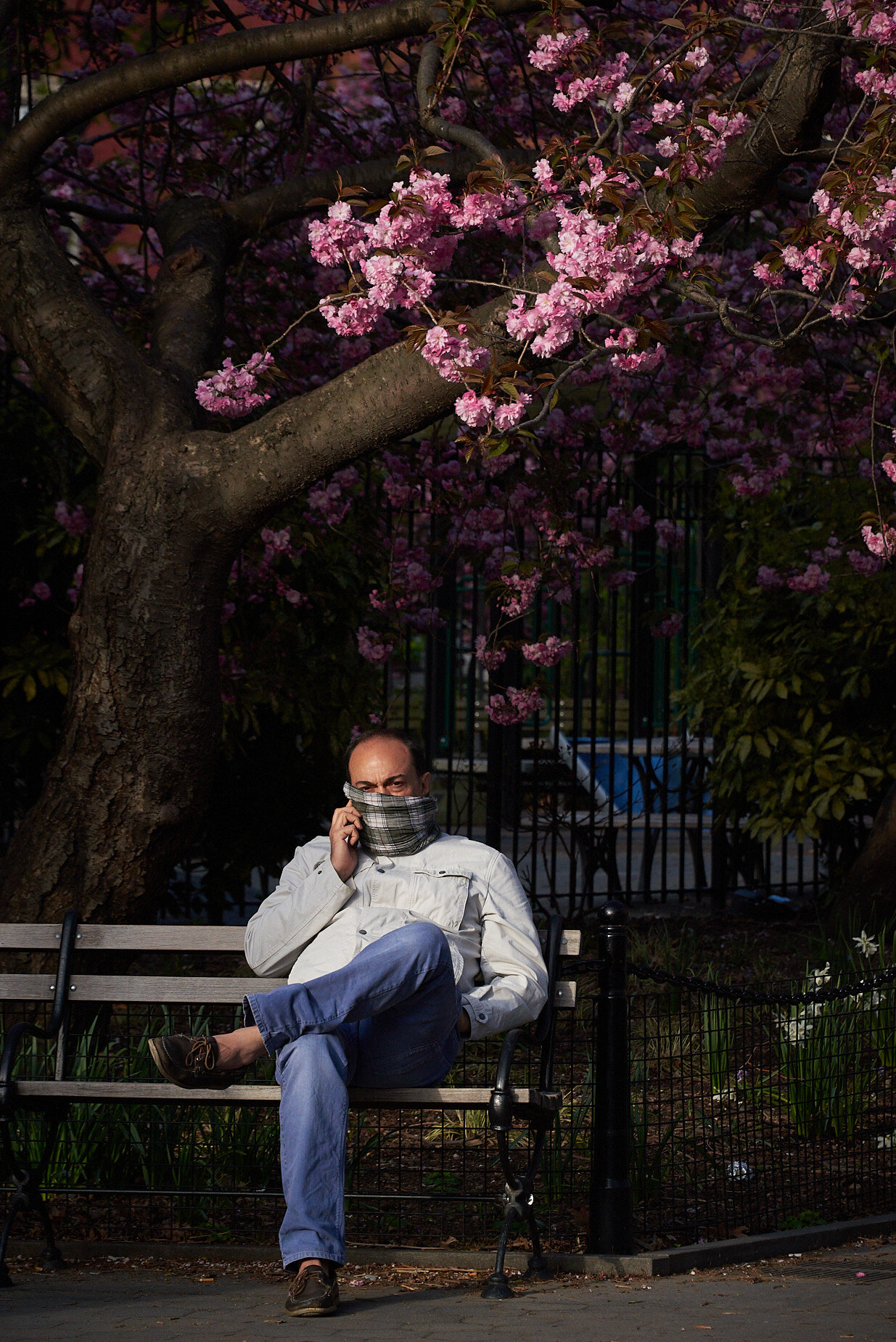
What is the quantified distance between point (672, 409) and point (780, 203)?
1107 mm

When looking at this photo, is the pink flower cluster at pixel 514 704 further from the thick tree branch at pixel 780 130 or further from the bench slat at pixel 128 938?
the bench slat at pixel 128 938

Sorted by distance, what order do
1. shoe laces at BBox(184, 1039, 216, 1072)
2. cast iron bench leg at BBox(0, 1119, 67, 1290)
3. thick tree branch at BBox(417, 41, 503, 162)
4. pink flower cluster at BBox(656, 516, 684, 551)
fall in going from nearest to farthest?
shoe laces at BBox(184, 1039, 216, 1072)
cast iron bench leg at BBox(0, 1119, 67, 1290)
thick tree branch at BBox(417, 41, 503, 162)
pink flower cluster at BBox(656, 516, 684, 551)

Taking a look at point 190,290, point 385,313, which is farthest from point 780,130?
point 385,313

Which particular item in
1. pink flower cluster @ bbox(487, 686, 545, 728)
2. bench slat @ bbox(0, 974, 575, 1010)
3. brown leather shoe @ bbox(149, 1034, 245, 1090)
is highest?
pink flower cluster @ bbox(487, 686, 545, 728)

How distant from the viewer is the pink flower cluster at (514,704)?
23.2ft

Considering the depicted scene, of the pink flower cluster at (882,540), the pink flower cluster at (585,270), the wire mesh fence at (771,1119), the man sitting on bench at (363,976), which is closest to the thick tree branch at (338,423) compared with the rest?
the pink flower cluster at (585,270)

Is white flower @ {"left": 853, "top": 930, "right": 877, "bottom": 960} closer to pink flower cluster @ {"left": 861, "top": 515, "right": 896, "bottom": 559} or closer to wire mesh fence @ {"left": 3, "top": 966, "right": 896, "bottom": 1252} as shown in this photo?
wire mesh fence @ {"left": 3, "top": 966, "right": 896, "bottom": 1252}

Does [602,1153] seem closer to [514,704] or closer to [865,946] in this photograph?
[865,946]

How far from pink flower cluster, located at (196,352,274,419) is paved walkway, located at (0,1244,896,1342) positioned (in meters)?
2.85

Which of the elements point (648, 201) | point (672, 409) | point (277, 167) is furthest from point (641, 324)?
point (277, 167)

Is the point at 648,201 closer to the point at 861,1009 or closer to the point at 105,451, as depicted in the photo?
the point at 105,451

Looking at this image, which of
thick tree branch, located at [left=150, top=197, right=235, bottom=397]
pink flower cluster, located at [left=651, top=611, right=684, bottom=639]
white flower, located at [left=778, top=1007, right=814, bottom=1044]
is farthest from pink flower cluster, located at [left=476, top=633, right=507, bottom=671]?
white flower, located at [left=778, top=1007, right=814, bottom=1044]

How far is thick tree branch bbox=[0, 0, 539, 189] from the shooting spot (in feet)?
16.8

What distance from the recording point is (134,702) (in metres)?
5.01
